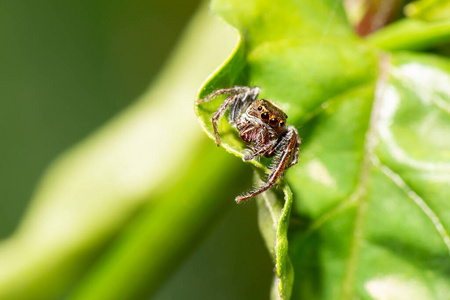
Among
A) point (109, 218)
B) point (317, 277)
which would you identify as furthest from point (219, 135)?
point (109, 218)

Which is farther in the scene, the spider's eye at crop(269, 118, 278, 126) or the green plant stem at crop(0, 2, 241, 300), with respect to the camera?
the green plant stem at crop(0, 2, 241, 300)

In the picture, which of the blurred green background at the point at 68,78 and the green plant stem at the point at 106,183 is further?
the blurred green background at the point at 68,78

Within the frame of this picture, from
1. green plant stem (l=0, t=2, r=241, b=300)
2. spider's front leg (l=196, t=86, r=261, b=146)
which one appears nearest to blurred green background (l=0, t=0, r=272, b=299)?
green plant stem (l=0, t=2, r=241, b=300)

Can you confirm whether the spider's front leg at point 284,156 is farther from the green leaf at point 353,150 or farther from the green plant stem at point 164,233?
the green plant stem at point 164,233

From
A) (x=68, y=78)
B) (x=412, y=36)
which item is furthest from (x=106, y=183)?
(x=68, y=78)

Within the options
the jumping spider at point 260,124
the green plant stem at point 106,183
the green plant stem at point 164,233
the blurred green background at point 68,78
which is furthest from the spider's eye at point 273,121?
the blurred green background at point 68,78

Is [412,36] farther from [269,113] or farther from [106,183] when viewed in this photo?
[106,183]

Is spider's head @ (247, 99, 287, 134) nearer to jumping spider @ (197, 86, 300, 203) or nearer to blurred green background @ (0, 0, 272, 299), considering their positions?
jumping spider @ (197, 86, 300, 203)
